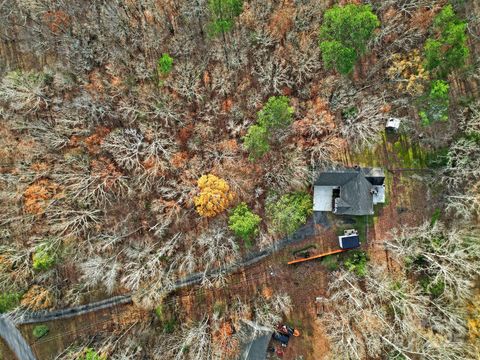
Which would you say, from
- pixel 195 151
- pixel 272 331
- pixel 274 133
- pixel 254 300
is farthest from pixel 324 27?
pixel 272 331

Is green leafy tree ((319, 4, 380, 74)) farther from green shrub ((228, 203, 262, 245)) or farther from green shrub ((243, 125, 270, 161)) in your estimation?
green shrub ((228, 203, 262, 245))

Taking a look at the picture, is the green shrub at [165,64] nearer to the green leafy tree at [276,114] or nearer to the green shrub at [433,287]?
the green leafy tree at [276,114]

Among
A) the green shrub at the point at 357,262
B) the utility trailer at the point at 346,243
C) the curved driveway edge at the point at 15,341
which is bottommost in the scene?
the curved driveway edge at the point at 15,341

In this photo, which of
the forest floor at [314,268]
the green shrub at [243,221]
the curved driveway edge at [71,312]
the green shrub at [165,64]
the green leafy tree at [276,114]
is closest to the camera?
the green leafy tree at [276,114]

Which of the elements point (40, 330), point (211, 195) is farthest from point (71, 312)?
point (211, 195)

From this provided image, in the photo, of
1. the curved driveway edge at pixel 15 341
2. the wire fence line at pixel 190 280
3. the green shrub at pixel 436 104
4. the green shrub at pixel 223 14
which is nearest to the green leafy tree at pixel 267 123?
the green shrub at pixel 223 14

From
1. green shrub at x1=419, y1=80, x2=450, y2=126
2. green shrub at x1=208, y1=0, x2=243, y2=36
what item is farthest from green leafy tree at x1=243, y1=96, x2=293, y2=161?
green shrub at x1=419, y1=80, x2=450, y2=126
